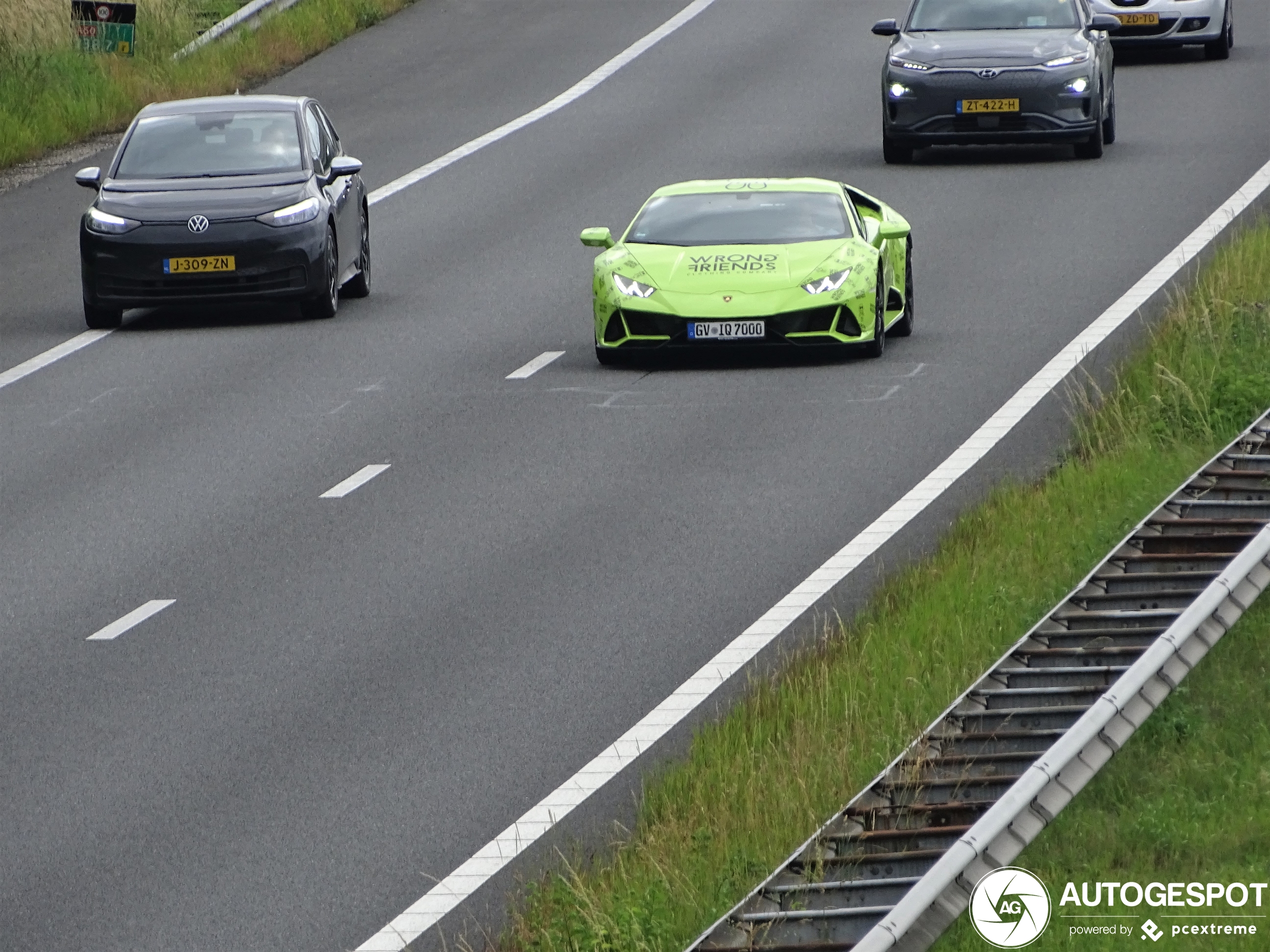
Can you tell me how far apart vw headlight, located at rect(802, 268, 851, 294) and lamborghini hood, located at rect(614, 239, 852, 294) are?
0.06 m

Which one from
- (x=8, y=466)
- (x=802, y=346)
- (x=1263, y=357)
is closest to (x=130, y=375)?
(x=8, y=466)

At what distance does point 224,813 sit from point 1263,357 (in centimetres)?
847

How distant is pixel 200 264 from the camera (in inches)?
853

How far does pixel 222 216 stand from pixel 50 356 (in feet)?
5.69

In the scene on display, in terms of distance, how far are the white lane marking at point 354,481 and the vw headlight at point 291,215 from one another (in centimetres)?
580

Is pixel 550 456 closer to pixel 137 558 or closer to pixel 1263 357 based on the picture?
pixel 137 558

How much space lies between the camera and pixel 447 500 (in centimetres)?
1518

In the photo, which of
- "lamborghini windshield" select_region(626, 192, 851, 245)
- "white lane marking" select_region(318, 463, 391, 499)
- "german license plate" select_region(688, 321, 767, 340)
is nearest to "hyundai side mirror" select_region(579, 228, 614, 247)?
"lamborghini windshield" select_region(626, 192, 851, 245)

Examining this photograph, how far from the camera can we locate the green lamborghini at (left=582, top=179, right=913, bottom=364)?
19.0 m

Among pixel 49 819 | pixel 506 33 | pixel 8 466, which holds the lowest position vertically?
pixel 506 33

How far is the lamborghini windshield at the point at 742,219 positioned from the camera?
65.0 ft

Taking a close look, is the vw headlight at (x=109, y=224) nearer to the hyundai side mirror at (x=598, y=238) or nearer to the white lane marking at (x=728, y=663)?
the hyundai side mirror at (x=598, y=238)

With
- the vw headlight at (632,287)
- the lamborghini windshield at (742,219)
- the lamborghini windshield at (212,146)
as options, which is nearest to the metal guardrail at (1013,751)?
the vw headlight at (632,287)

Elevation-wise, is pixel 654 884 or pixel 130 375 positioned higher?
pixel 654 884
